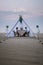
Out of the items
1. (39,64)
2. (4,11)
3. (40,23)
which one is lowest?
(39,64)

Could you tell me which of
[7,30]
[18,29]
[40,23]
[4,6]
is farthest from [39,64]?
[18,29]

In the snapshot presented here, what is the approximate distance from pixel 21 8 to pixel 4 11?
3.21 feet

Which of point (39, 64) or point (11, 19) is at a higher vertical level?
point (11, 19)

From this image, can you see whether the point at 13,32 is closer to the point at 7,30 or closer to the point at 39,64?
the point at 7,30

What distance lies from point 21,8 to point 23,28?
2.75 meters

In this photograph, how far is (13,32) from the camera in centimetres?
1196

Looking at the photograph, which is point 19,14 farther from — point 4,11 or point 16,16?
point 4,11

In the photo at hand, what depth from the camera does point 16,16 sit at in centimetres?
1060

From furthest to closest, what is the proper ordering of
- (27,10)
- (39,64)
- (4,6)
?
1. (27,10)
2. (4,6)
3. (39,64)

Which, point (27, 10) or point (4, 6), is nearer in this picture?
point (4, 6)

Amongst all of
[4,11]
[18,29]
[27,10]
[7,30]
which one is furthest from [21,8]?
[18,29]

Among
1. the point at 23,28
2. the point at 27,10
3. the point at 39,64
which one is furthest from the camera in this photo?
the point at 23,28

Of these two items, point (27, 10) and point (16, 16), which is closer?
point (27, 10)

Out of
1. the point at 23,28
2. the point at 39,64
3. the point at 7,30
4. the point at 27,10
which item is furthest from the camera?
the point at 23,28
